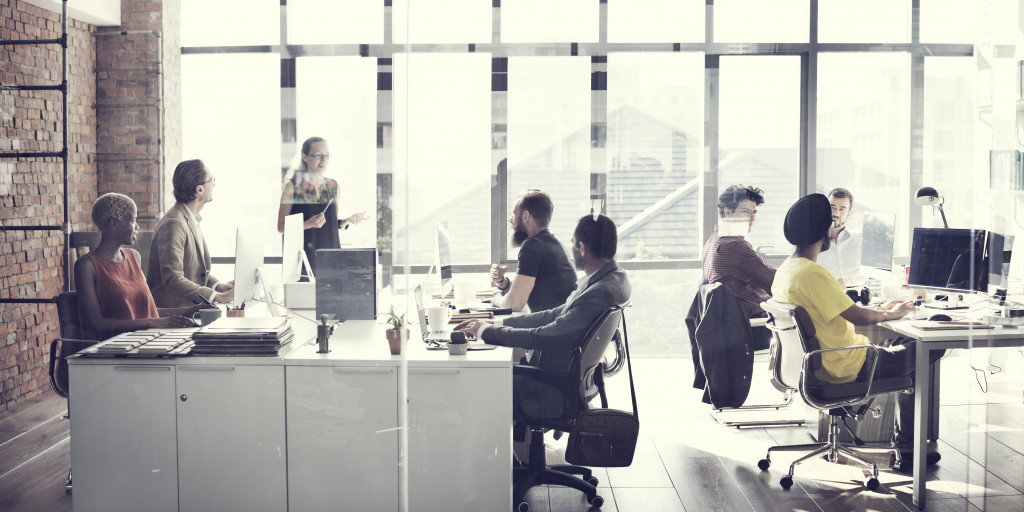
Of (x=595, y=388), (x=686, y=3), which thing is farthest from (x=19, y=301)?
(x=686, y=3)

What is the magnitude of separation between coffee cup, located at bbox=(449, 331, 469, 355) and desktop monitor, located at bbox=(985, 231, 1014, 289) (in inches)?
85.2

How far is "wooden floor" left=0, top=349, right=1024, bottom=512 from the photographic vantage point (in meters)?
3.13

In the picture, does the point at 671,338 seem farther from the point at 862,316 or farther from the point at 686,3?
the point at 686,3

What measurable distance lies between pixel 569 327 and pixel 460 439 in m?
0.59

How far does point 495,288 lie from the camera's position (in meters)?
4.64

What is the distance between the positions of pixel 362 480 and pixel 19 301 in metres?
1.97

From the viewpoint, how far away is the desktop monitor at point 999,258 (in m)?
3.17

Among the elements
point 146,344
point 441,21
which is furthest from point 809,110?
point 146,344

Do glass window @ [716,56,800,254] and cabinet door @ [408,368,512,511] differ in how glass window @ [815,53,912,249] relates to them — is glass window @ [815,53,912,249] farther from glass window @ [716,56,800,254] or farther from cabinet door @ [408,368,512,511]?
cabinet door @ [408,368,512,511]

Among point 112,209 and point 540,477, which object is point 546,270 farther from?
point 112,209

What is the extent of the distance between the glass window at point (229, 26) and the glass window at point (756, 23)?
3448mm

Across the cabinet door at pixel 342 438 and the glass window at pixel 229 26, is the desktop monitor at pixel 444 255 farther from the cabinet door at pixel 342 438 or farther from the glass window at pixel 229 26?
the glass window at pixel 229 26

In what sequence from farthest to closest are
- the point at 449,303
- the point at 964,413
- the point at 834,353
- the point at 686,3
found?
the point at 686,3 → the point at 449,303 → the point at 834,353 → the point at 964,413

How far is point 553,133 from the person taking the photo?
4930mm
